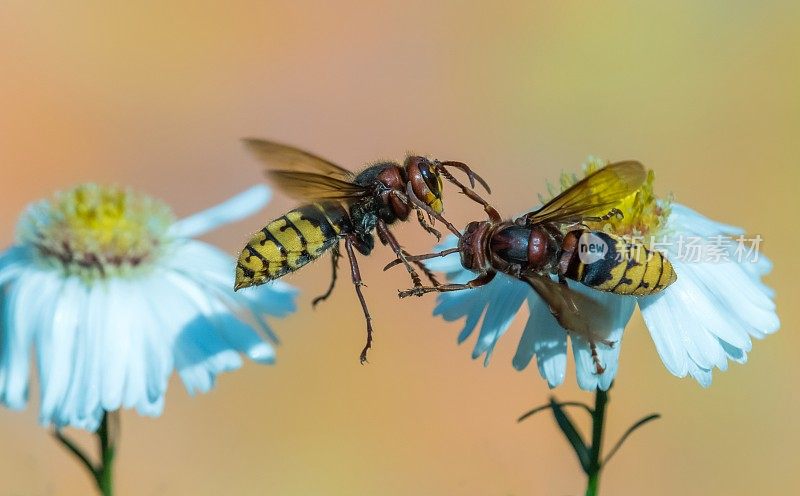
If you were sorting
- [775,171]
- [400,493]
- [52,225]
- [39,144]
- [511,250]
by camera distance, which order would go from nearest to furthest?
[511,250] < [52,225] < [400,493] < [775,171] < [39,144]

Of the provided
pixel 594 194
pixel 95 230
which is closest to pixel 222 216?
pixel 95 230

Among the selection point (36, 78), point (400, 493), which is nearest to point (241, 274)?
point (400, 493)

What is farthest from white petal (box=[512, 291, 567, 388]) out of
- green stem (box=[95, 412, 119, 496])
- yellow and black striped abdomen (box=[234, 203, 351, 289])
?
green stem (box=[95, 412, 119, 496])

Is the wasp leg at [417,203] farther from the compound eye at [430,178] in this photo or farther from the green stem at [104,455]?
the green stem at [104,455]

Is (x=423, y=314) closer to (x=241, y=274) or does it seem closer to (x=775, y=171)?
(x=775, y=171)

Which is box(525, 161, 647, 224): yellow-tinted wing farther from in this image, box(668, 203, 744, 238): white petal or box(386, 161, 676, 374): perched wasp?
box(668, 203, 744, 238): white petal

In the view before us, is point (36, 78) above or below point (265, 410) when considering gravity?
above

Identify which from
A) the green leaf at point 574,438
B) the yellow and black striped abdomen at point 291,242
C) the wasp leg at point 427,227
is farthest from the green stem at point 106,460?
the green leaf at point 574,438
